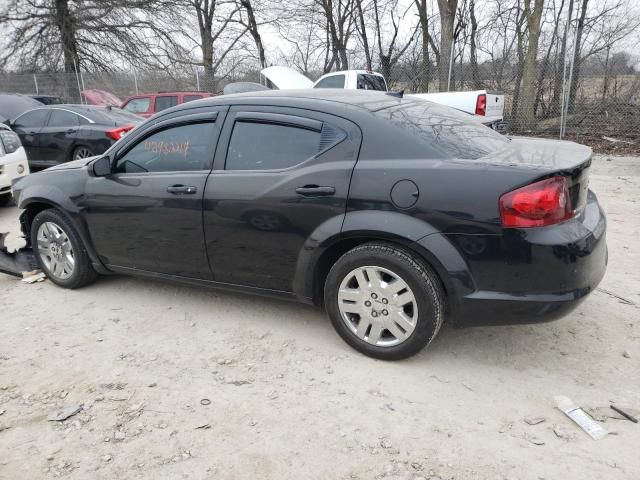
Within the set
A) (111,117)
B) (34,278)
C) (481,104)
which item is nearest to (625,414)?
(34,278)

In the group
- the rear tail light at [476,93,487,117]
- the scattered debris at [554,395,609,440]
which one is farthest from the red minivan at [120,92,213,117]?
the scattered debris at [554,395,609,440]

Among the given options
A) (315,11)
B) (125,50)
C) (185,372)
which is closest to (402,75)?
(315,11)

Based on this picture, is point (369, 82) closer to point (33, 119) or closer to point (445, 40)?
point (445, 40)

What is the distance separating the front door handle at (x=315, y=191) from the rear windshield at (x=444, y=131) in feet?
1.86

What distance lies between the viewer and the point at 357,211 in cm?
295

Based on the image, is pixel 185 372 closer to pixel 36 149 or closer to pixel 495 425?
pixel 495 425

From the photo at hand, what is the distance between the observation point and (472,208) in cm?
268

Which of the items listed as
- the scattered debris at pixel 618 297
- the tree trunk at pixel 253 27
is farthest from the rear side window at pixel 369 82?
the tree trunk at pixel 253 27

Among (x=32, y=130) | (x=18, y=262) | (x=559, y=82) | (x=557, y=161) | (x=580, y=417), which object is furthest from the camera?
(x=559, y=82)

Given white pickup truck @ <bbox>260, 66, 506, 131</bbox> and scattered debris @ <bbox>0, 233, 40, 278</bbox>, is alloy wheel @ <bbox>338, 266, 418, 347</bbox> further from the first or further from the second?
white pickup truck @ <bbox>260, 66, 506, 131</bbox>

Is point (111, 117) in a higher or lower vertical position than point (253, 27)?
lower

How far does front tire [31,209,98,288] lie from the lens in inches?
166

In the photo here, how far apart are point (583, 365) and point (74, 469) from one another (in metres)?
2.78

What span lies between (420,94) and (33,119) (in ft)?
27.6
